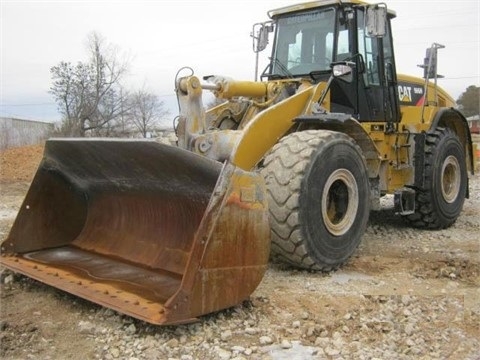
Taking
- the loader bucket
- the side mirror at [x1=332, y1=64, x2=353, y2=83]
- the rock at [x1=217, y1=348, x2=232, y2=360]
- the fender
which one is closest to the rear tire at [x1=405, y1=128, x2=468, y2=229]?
the side mirror at [x1=332, y1=64, x2=353, y2=83]

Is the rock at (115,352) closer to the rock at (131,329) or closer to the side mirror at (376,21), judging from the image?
the rock at (131,329)

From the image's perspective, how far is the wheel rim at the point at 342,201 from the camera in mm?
5035

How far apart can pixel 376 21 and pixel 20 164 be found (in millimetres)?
13657

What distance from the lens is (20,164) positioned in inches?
659

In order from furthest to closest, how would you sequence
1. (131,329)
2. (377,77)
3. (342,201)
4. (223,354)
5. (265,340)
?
1. (377,77)
2. (342,201)
3. (131,329)
4. (265,340)
5. (223,354)

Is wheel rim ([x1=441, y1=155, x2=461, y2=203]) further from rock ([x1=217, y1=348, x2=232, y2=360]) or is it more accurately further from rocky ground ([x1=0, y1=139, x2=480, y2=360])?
rock ([x1=217, y1=348, x2=232, y2=360])

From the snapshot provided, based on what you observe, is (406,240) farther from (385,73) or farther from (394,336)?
(394,336)

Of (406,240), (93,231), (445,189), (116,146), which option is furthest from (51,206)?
(445,189)

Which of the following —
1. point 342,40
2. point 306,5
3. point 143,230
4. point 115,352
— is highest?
point 306,5

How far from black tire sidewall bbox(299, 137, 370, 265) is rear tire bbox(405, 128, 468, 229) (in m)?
1.95

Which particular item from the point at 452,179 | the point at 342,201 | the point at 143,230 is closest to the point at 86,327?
the point at 143,230

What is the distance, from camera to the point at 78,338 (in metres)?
3.44

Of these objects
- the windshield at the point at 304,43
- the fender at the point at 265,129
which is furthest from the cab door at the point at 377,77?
the fender at the point at 265,129

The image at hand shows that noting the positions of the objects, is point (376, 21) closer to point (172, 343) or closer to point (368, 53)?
point (368, 53)
